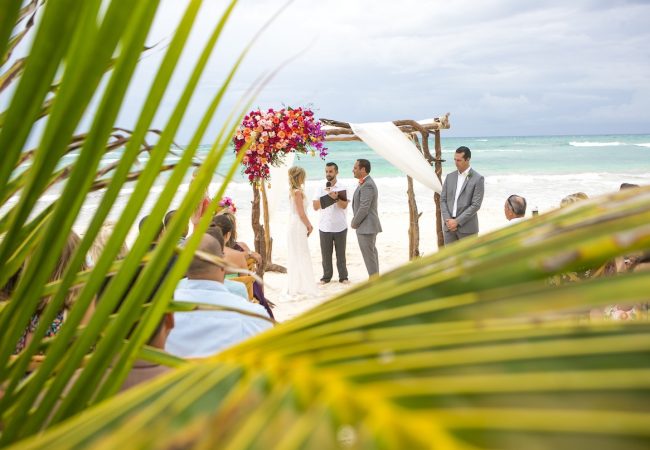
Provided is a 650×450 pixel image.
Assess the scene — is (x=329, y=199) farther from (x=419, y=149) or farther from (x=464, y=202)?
(x=464, y=202)

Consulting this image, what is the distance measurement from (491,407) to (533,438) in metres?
0.03

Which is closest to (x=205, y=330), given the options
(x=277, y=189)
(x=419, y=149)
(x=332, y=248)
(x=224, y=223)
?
(x=224, y=223)

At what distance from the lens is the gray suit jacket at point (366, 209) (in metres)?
9.52

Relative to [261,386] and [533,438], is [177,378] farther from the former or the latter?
[533,438]

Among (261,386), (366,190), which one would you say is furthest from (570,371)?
(366,190)

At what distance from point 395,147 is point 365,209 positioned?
1067mm

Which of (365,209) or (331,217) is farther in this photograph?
(331,217)

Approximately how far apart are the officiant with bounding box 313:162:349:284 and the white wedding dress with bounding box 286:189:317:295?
42 centimetres

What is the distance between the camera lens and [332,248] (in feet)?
34.2

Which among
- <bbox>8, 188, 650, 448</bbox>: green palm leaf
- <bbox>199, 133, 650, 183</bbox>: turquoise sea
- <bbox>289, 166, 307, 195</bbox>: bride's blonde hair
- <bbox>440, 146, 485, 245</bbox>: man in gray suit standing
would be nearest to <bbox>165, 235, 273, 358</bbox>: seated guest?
<bbox>8, 188, 650, 448</bbox>: green palm leaf

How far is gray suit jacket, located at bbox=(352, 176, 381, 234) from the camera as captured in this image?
31.2 ft

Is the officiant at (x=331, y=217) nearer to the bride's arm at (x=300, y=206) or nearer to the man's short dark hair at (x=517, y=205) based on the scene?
the bride's arm at (x=300, y=206)

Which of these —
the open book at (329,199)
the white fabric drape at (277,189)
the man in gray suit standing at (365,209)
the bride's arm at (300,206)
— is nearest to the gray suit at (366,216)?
the man in gray suit standing at (365,209)

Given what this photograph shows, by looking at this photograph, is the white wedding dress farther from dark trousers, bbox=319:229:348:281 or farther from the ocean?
the ocean
